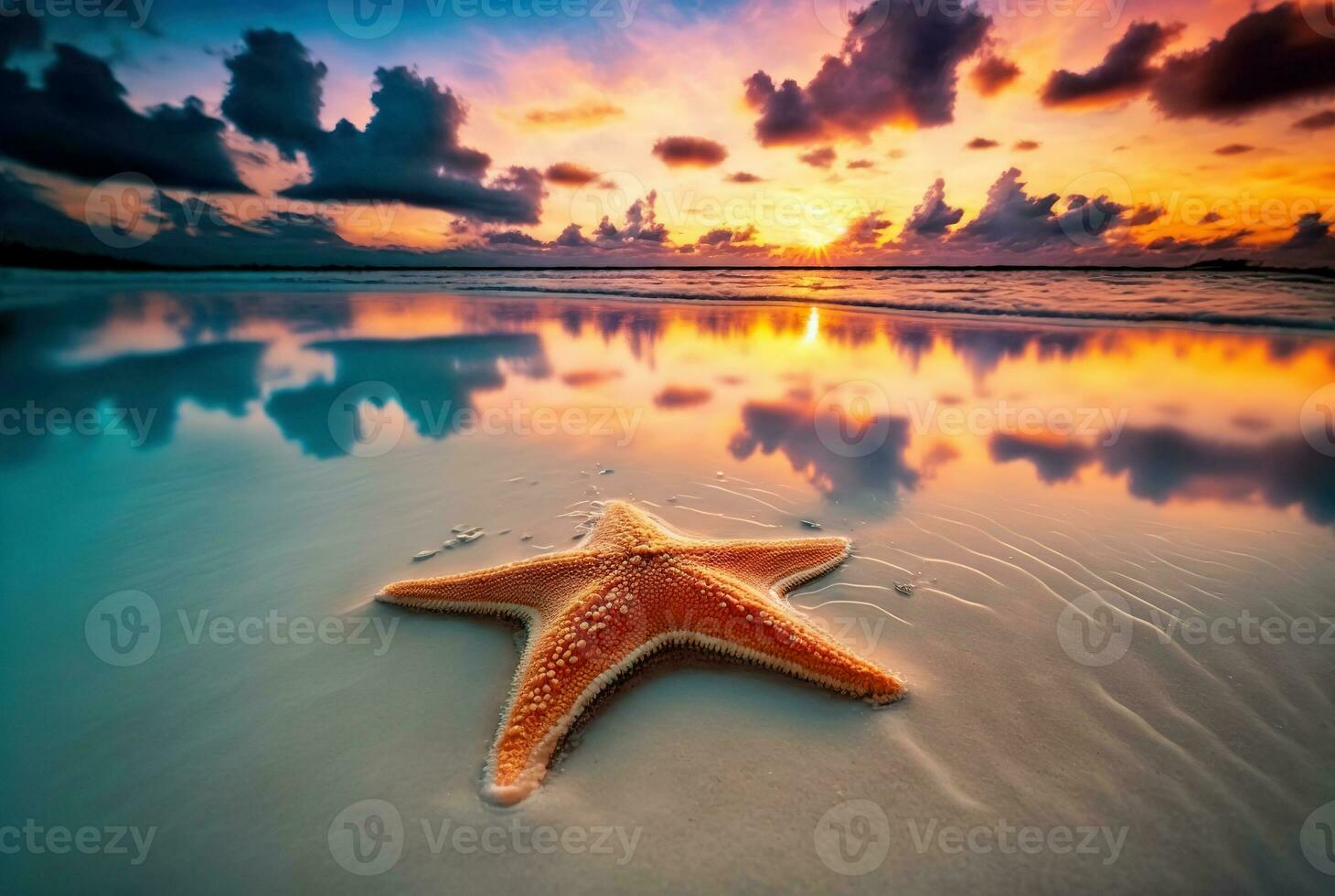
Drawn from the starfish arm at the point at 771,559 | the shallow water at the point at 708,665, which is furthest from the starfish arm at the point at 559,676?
the starfish arm at the point at 771,559

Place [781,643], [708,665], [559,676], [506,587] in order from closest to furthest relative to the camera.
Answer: [559,676] < [781,643] < [708,665] < [506,587]

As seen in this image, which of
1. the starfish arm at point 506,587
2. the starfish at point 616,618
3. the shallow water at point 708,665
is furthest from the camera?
the starfish arm at point 506,587

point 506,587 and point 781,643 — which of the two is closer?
point 781,643

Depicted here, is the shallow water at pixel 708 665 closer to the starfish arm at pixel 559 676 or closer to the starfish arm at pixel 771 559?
the starfish arm at pixel 559 676

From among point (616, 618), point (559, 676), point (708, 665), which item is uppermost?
point (616, 618)

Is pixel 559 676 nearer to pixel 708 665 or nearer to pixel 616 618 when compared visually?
pixel 616 618

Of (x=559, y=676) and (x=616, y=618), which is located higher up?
(x=616, y=618)

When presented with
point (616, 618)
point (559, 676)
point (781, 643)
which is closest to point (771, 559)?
point (781, 643)
